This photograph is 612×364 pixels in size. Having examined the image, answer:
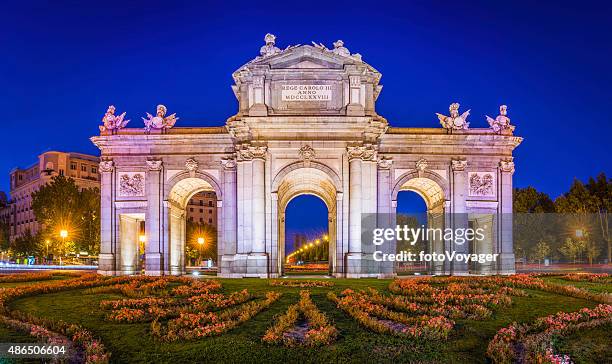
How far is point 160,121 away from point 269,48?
32.9 feet

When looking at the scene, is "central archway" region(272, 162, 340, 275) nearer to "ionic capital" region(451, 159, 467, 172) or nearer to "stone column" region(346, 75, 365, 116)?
"stone column" region(346, 75, 365, 116)

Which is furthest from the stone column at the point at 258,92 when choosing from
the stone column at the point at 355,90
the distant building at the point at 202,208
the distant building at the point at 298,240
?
the distant building at the point at 298,240

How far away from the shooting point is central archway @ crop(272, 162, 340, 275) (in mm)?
41812

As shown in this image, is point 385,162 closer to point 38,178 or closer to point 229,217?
point 229,217

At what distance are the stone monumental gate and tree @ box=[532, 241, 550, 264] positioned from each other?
3256cm

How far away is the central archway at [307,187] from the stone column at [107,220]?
41.2 ft

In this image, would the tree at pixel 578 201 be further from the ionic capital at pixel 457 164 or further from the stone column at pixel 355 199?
the stone column at pixel 355 199

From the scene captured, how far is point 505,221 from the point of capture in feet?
147

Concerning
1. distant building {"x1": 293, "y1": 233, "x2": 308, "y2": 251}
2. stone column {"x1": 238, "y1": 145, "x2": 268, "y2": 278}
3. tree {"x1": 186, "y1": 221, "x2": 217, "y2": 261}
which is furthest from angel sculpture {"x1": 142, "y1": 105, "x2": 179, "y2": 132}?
distant building {"x1": 293, "y1": 233, "x2": 308, "y2": 251}

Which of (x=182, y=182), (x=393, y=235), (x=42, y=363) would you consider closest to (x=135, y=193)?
(x=182, y=182)

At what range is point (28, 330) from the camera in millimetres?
19219

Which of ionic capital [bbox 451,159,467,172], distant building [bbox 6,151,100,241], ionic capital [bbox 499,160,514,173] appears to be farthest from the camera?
distant building [bbox 6,151,100,241]

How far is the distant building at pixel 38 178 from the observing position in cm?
12194

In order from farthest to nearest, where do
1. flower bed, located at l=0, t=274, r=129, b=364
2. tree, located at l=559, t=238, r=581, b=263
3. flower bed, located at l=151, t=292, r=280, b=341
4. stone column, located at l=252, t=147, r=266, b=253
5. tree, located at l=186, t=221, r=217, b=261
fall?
tree, located at l=186, t=221, r=217, b=261 < tree, located at l=559, t=238, r=581, b=263 < stone column, located at l=252, t=147, r=266, b=253 < flower bed, located at l=151, t=292, r=280, b=341 < flower bed, located at l=0, t=274, r=129, b=364
